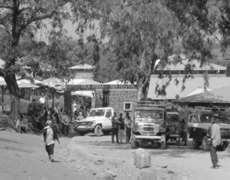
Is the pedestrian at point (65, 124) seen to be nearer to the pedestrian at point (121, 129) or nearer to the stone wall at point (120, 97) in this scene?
the pedestrian at point (121, 129)

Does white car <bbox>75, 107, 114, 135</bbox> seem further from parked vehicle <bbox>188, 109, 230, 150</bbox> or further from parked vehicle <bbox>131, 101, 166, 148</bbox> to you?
parked vehicle <bbox>188, 109, 230, 150</bbox>

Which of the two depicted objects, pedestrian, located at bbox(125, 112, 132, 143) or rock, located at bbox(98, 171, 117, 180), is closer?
rock, located at bbox(98, 171, 117, 180)

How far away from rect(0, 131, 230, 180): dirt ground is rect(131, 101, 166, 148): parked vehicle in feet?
3.71

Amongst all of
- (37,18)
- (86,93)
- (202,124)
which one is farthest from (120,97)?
(202,124)

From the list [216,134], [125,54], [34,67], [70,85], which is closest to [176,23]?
[216,134]

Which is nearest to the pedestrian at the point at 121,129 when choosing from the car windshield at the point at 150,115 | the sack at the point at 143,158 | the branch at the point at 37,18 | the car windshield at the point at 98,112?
the car windshield at the point at 150,115

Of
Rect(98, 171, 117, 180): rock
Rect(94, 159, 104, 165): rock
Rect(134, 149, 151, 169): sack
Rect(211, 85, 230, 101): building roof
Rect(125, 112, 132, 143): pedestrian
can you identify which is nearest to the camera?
Rect(134, 149, 151, 169): sack

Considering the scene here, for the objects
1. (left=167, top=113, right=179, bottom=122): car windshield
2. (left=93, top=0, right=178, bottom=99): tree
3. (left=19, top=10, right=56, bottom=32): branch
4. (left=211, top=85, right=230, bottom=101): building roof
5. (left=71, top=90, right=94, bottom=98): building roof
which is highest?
(left=19, top=10, right=56, bottom=32): branch

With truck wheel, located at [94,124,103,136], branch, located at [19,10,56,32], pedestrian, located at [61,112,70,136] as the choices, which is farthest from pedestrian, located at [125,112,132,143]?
branch, located at [19,10,56,32]

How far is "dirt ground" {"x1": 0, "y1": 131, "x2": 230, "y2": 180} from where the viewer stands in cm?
2012

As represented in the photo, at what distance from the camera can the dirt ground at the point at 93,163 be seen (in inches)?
792

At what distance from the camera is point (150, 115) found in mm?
32156

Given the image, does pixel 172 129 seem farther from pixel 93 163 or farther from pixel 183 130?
pixel 93 163

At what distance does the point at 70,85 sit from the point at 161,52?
82.3 ft
